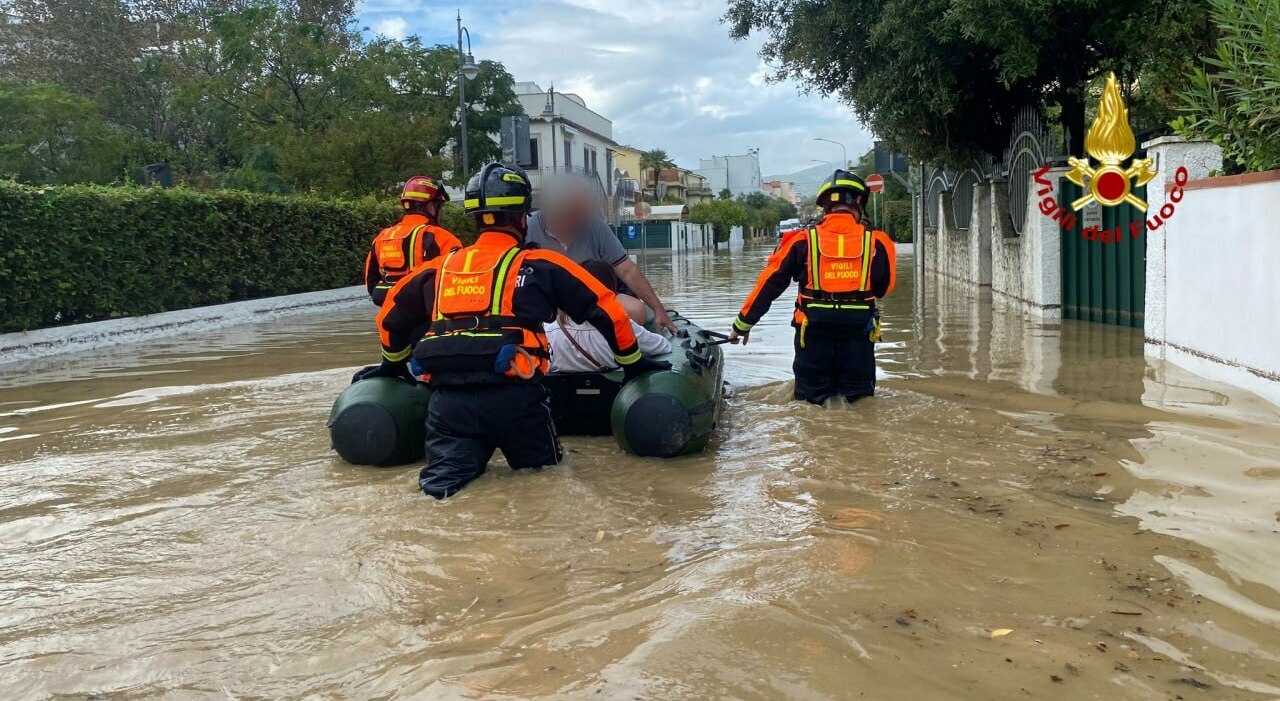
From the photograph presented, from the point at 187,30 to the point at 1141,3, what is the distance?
103ft

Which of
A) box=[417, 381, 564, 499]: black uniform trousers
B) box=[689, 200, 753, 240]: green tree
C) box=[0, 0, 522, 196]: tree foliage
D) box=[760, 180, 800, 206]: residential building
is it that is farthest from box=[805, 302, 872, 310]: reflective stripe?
box=[760, 180, 800, 206]: residential building

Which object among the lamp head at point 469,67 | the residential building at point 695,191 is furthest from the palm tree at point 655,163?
the lamp head at point 469,67

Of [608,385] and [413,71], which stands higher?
[413,71]

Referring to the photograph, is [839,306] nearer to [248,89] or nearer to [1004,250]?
[1004,250]

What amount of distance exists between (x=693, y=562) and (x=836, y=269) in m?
3.14

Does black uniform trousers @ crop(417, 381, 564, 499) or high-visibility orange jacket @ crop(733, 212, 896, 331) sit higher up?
high-visibility orange jacket @ crop(733, 212, 896, 331)

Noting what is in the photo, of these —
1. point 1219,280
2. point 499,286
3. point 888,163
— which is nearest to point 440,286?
point 499,286

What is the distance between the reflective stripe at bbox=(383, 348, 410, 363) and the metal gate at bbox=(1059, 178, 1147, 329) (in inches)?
310

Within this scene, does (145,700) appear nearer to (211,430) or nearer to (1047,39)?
(211,430)

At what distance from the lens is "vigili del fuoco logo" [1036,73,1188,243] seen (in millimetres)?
8875

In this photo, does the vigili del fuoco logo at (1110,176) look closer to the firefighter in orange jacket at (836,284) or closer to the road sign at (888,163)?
the firefighter in orange jacket at (836,284)

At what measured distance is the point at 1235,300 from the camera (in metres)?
7.00

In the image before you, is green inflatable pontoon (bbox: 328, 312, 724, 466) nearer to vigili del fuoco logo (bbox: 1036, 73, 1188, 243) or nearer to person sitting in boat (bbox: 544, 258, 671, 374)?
person sitting in boat (bbox: 544, 258, 671, 374)

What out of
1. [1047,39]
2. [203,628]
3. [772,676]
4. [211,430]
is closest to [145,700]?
[203,628]
